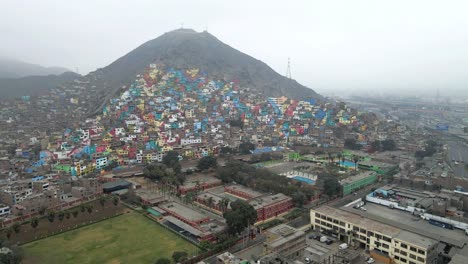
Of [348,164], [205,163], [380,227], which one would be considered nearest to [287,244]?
[380,227]

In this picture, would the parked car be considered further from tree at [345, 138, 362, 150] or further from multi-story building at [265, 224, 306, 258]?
tree at [345, 138, 362, 150]

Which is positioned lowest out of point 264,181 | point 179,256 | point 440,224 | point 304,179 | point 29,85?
point 440,224

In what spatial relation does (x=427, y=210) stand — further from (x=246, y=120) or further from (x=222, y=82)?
(x=222, y=82)

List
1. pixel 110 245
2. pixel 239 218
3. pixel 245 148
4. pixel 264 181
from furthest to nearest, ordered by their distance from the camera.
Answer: pixel 245 148 → pixel 264 181 → pixel 110 245 → pixel 239 218

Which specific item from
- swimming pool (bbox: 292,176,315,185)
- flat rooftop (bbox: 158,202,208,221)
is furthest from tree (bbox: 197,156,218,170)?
flat rooftop (bbox: 158,202,208,221)

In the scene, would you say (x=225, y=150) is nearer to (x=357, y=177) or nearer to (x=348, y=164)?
(x=348, y=164)

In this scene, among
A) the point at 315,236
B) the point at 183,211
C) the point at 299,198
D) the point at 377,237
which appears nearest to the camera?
the point at 377,237

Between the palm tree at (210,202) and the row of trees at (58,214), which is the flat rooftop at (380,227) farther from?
the row of trees at (58,214)

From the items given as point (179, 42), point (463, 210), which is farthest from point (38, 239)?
point (179, 42)
